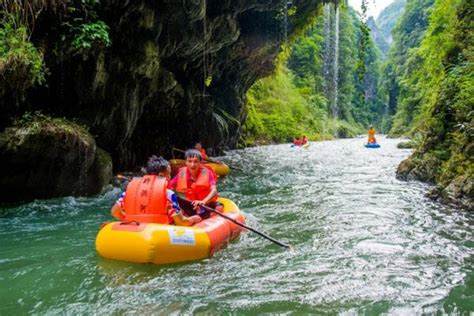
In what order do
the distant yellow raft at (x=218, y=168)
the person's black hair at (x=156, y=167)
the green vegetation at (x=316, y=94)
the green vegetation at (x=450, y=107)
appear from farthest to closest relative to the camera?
the green vegetation at (x=316, y=94) < the distant yellow raft at (x=218, y=168) < the green vegetation at (x=450, y=107) < the person's black hair at (x=156, y=167)

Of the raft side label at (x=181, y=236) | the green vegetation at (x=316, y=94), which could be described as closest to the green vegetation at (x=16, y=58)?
the raft side label at (x=181, y=236)

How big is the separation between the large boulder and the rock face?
0.59 metres

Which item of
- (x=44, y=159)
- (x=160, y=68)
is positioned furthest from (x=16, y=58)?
(x=160, y=68)

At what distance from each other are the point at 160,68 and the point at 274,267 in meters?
8.62

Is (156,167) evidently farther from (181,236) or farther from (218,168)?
(218,168)

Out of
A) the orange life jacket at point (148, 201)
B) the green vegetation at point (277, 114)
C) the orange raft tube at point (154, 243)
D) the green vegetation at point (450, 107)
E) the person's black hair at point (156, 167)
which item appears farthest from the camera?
the green vegetation at point (277, 114)

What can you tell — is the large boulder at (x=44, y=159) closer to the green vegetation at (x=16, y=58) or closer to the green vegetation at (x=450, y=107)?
the green vegetation at (x=16, y=58)

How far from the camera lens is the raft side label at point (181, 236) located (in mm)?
4828

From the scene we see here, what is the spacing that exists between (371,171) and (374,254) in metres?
9.14

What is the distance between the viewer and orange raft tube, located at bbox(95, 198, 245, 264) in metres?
4.68

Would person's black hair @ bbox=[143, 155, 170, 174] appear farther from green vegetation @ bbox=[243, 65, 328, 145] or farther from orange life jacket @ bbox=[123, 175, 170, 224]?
green vegetation @ bbox=[243, 65, 328, 145]

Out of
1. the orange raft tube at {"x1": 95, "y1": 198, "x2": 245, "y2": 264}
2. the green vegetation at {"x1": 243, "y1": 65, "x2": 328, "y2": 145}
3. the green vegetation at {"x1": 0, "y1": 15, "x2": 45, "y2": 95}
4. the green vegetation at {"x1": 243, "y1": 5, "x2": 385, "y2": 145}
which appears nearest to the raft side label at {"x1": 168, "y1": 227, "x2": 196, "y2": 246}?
the orange raft tube at {"x1": 95, "y1": 198, "x2": 245, "y2": 264}

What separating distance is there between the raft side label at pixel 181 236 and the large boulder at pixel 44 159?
435cm

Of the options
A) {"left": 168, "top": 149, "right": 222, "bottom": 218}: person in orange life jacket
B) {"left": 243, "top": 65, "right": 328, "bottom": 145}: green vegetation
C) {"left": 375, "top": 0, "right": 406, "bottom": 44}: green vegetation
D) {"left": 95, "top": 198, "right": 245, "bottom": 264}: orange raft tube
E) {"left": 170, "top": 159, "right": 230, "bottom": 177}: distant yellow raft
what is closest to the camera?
{"left": 95, "top": 198, "right": 245, "bottom": 264}: orange raft tube
